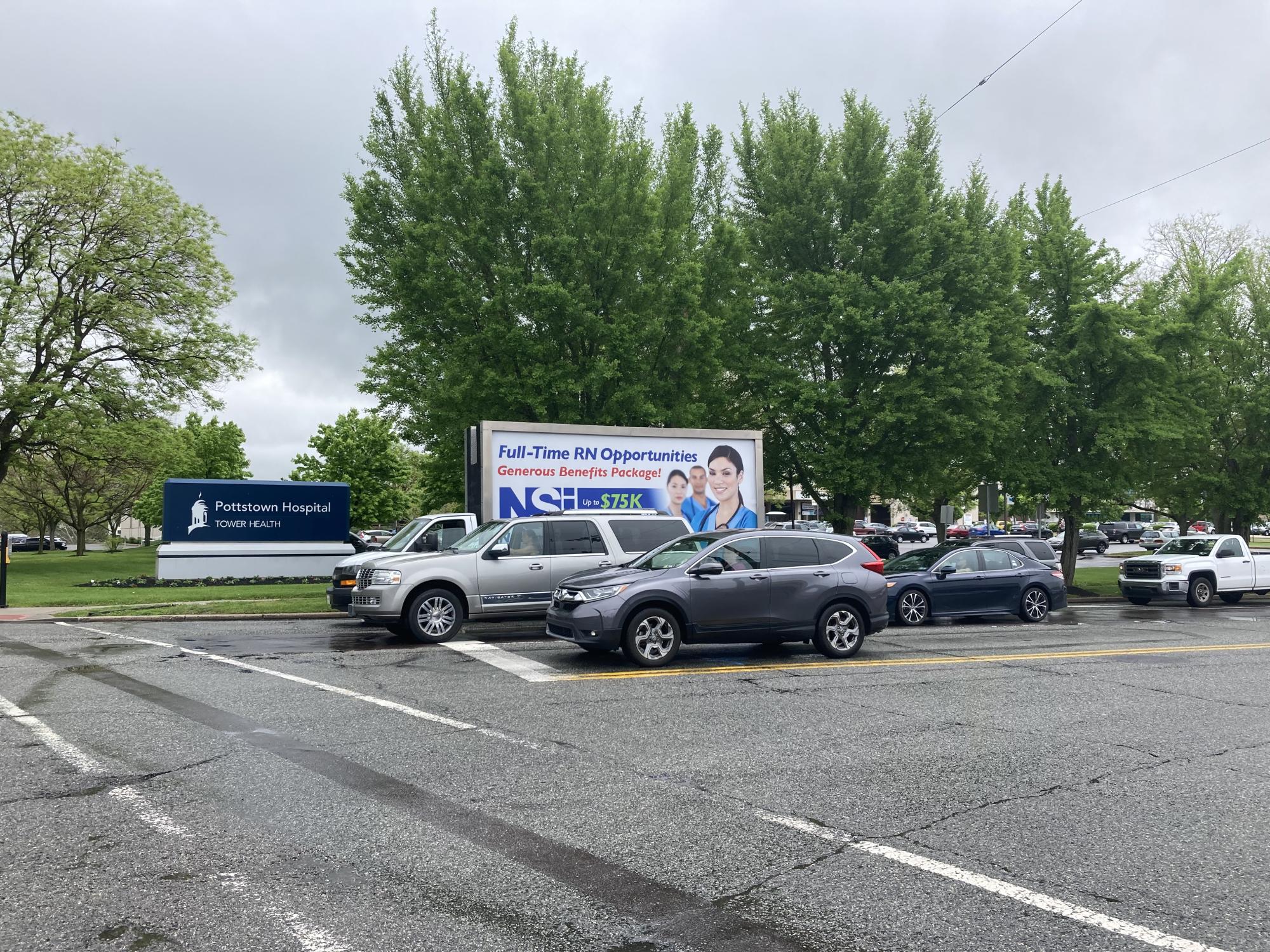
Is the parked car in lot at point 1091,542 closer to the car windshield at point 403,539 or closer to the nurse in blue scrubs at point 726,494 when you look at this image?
the nurse in blue scrubs at point 726,494

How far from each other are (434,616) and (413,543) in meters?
3.99

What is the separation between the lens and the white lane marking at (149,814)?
3594mm

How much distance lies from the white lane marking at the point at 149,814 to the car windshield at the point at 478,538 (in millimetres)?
6159

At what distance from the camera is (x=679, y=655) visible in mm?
11625

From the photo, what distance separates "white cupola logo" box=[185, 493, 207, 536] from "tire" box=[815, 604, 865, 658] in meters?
21.7

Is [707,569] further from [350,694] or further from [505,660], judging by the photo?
[350,694]

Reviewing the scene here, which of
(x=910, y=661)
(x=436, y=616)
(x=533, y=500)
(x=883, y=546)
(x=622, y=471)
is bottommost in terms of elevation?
(x=910, y=661)

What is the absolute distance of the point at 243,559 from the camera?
91.1 feet

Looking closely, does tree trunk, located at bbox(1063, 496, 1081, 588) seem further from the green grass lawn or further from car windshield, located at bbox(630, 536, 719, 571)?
the green grass lawn

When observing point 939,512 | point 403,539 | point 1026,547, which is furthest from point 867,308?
point 939,512

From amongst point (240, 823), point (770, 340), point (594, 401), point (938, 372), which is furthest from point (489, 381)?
point (240, 823)

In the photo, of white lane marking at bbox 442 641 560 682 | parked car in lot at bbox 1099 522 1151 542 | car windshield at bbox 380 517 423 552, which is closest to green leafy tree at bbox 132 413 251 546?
car windshield at bbox 380 517 423 552

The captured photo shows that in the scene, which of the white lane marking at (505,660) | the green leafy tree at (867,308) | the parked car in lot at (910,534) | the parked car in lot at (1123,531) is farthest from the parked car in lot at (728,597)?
the parked car in lot at (1123,531)

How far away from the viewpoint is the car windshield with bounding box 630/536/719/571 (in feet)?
36.4
